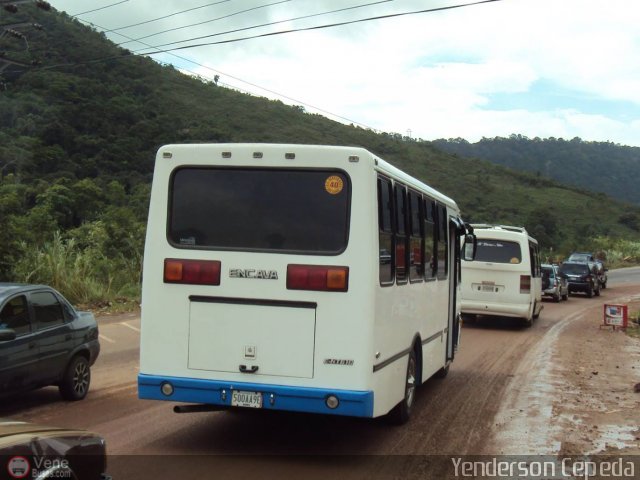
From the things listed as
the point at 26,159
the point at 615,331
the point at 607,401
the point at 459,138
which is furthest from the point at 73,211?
the point at 459,138

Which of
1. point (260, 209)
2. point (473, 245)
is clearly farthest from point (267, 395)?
point (473, 245)

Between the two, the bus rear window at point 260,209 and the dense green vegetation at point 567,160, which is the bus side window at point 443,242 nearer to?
the bus rear window at point 260,209

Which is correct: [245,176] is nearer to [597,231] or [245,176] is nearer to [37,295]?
[37,295]

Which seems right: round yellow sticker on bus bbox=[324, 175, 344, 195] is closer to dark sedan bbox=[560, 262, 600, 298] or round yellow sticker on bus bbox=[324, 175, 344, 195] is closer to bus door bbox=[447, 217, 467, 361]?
bus door bbox=[447, 217, 467, 361]

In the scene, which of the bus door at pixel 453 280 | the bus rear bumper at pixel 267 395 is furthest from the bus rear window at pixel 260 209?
the bus door at pixel 453 280

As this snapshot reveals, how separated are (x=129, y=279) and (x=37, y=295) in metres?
14.2

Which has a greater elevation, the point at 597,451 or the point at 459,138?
the point at 459,138

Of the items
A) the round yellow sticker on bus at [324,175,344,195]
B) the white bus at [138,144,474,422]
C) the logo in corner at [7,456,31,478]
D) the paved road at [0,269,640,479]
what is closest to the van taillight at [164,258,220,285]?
the white bus at [138,144,474,422]

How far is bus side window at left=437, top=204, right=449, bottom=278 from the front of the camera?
10.7 meters

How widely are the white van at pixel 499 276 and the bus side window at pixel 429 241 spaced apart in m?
11.1

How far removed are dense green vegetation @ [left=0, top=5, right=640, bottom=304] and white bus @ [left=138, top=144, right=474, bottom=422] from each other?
41.3 ft

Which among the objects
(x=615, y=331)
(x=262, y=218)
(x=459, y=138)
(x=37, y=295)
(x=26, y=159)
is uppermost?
(x=459, y=138)

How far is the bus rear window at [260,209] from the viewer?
280 inches

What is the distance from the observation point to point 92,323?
408 inches
